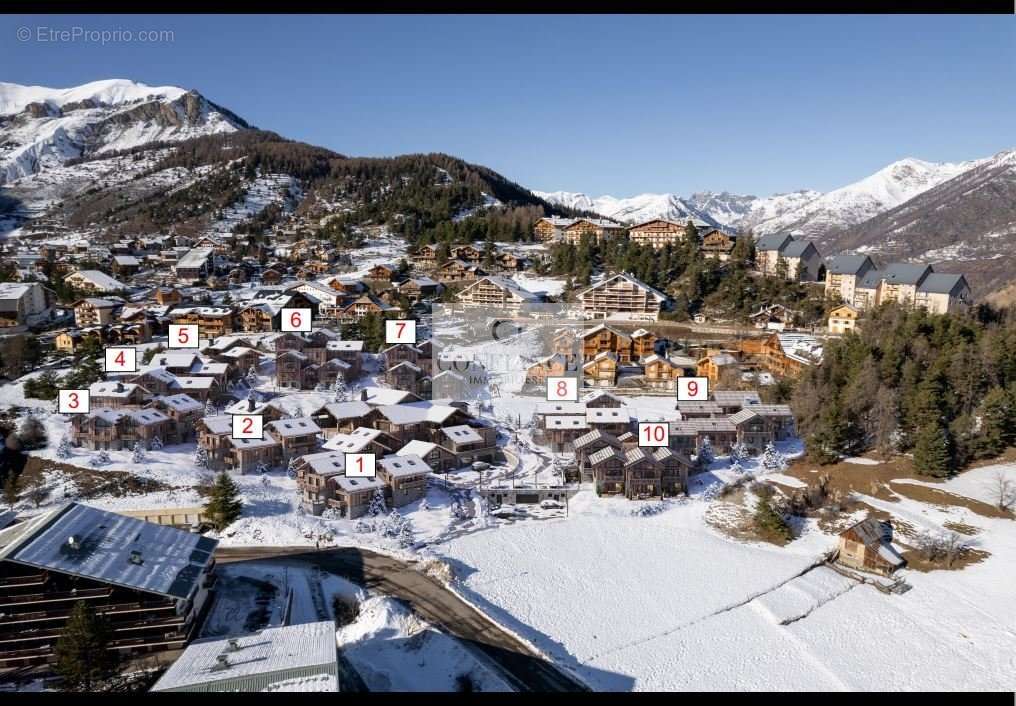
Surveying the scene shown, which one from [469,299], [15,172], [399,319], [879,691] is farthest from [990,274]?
[15,172]

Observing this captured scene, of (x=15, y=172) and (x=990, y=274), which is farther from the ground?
(x=15, y=172)

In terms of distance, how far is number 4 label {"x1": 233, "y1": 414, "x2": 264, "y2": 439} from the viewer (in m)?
28.2

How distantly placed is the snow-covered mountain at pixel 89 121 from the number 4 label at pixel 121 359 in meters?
115

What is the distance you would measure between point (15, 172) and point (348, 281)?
10705cm

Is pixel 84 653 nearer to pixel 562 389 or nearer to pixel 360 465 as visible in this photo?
pixel 360 465

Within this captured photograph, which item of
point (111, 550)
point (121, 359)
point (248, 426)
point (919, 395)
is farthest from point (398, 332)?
point (919, 395)

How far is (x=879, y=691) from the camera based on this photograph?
49.6 feet

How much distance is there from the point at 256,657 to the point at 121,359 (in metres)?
29.9

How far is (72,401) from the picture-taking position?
30750 millimetres

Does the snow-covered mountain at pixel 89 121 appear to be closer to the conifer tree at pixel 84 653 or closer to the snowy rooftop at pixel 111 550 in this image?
the snowy rooftop at pixel 111 550

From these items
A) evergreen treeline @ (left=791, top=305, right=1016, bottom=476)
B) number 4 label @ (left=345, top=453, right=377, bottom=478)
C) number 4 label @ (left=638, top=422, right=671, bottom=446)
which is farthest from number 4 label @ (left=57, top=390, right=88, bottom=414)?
evergreen treeline @ (left=791, top=305, right=1016, bottom=476)

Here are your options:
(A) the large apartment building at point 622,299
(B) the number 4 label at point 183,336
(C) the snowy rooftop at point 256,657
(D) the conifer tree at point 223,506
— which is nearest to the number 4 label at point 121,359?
(B) the number 4 label at point 183,336

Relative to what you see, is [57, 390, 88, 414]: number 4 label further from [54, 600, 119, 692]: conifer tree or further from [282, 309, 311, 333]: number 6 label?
[54, 600, 119, 692]: conifer tree
